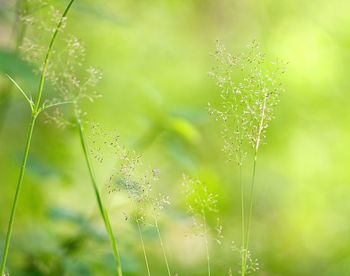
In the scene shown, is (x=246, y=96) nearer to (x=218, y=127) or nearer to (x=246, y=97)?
(x=246, y=97)

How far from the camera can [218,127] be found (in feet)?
9.52

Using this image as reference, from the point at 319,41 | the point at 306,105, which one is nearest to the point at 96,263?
the point at 306,105

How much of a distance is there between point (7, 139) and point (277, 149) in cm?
129

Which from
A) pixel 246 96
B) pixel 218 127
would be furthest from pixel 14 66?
pixel 218 127

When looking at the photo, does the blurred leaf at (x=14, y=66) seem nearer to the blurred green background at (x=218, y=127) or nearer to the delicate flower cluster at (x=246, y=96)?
the delicate flower cluster at (x=246, y=96)

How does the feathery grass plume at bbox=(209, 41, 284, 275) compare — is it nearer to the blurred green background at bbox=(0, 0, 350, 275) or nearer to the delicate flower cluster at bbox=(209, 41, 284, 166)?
the delicate flower cluster at bbox=(209, 41, 284, 166)

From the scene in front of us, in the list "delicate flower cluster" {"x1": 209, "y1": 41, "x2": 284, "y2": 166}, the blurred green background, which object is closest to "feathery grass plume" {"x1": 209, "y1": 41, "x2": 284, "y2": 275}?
"delicate flower cluster" {"x1": 209, "y1": 41, "x2": 284, "y2": 166}

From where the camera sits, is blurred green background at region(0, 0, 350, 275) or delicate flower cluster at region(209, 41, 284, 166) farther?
blurred green background at region(0, 0, 350, 275)

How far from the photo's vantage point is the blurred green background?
116 inches

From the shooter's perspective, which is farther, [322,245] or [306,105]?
[306,105]

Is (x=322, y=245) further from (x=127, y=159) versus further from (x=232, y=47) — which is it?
(x=127, y=159)

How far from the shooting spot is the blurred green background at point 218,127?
9.64 feet

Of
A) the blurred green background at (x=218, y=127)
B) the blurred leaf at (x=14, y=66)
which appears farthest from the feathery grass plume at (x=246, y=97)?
the blurred green background at (x=218, y=127)

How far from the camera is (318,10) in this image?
156 inches
